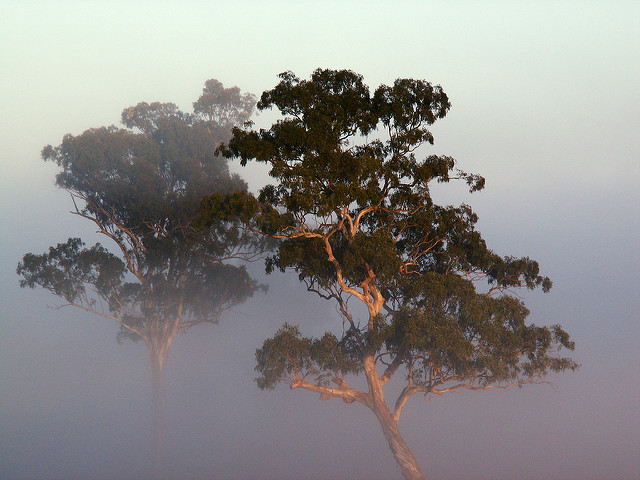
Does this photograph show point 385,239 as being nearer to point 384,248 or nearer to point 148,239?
point 384,248

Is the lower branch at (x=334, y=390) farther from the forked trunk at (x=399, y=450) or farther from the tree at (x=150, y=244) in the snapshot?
the tree at (x=150, y=244)

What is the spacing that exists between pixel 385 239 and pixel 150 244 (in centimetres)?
1752

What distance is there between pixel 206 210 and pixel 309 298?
3444 cm

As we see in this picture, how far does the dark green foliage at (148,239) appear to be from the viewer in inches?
1394

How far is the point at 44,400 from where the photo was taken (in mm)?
51938

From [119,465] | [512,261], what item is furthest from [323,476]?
[512,261]

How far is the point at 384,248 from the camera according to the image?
874 inches

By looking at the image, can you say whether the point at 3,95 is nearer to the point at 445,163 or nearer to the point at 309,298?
the point at 309,298

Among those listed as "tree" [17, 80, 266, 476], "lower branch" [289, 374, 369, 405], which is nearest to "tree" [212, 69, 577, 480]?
"lower branch" [289, 374, 369, 405]

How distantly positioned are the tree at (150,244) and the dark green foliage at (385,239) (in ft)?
37.9

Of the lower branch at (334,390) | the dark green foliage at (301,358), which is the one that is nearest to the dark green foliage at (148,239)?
the dark green foliage at (301,358)

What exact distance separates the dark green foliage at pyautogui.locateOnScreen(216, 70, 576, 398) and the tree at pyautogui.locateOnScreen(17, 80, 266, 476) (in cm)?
1157

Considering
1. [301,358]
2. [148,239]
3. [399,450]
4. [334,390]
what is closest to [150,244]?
[148,239]

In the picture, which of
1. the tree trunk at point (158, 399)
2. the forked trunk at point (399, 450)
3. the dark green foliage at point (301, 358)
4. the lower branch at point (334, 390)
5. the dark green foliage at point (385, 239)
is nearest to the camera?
the dark green foliage at point (385, 239)
